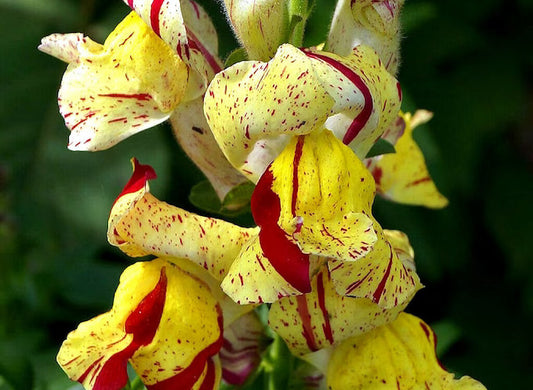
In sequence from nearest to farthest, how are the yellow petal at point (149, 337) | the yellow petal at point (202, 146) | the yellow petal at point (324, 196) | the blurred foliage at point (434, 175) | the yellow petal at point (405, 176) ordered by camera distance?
the yellow petal at point (324, 196) < the yellow petal at point (149, 337) < the yellow petal at point (202, 146) < the yellow petal at point (405, 176) < the blurred foliage at point (434, 175)

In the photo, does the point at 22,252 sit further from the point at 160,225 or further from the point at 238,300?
the point at 238,300

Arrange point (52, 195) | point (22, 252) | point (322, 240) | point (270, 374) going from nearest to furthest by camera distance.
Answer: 1. point (322, 240)
2. point (270, 374)
3. point (22, 252)
4. point (52, 195)

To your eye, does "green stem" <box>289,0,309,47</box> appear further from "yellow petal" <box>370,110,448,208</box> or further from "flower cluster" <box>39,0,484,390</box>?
"yellow petal" <box>370,110,448,208</box>

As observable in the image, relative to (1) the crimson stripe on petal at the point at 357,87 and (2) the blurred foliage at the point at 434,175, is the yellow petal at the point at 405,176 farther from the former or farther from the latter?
(2) the blurred foliage at the point at 434,175

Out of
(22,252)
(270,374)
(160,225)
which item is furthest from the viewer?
(22,252)

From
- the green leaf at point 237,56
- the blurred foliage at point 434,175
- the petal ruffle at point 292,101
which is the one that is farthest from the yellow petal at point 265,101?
the blurred foliage at point 434,175

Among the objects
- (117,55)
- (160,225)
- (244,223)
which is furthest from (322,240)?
(244,223)
